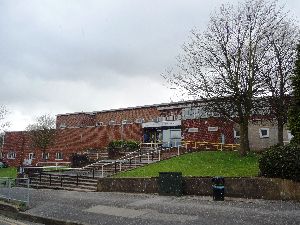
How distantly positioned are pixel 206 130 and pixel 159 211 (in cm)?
2743

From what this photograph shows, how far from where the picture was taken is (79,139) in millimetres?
52344

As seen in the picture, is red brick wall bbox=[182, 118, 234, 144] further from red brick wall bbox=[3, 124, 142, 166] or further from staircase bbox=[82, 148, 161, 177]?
staircase bbox=[82, 148, 161, 177]

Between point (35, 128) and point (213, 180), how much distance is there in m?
45.7

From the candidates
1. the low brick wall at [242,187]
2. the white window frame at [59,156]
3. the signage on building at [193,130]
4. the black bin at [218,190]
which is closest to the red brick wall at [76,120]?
the white window frame at [59,156]

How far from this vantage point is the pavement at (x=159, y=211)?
38.0ft

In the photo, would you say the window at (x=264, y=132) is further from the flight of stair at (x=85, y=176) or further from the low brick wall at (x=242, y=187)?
the low brick wall at (x=242, y=187)

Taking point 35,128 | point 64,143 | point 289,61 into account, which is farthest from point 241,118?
point 35,128

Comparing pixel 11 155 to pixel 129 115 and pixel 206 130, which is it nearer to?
pixel 129 115

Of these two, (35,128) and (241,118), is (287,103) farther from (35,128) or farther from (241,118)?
(35,128)

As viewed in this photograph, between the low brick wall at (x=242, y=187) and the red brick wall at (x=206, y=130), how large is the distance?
65.4 feet

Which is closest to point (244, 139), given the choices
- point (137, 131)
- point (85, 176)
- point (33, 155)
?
point (85, 176)

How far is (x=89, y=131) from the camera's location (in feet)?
170

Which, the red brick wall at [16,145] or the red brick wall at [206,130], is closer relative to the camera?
the red brick wall at [206,130]

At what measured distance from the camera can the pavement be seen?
11577mm
